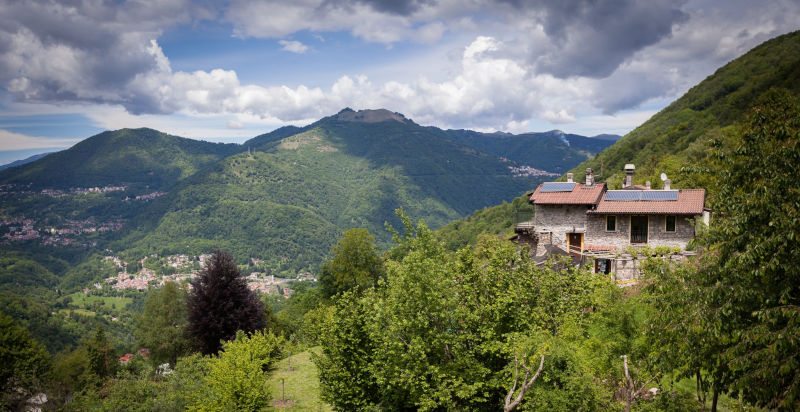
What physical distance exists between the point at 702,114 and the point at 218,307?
332 ft

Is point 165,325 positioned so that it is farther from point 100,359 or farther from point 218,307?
point 218,307

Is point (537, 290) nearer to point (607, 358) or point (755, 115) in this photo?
point (607, 358)

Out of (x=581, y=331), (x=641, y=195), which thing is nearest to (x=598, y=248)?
(x=641, y=195)

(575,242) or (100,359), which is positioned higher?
(575,242)

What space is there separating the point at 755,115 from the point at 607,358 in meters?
7.05

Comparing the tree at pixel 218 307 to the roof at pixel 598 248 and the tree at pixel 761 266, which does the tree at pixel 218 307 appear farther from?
the tree at pixel 761 266

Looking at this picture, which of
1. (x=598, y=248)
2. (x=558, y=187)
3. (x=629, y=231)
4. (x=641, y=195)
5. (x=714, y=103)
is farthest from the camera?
(x=714, y=103)

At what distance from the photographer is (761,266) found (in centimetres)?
790

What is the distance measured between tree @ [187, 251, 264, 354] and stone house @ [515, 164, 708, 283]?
73.6 ft

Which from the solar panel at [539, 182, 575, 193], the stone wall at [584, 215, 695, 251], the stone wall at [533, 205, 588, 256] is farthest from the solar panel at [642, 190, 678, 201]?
the solar panel at [539, 182, 575, 193]

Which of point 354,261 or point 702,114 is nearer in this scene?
point 354,261

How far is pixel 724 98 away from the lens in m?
95.2

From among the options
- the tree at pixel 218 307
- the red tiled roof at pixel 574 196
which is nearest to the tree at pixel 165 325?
the tree at pixel 218 307

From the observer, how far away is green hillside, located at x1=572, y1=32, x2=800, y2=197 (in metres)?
73.8
